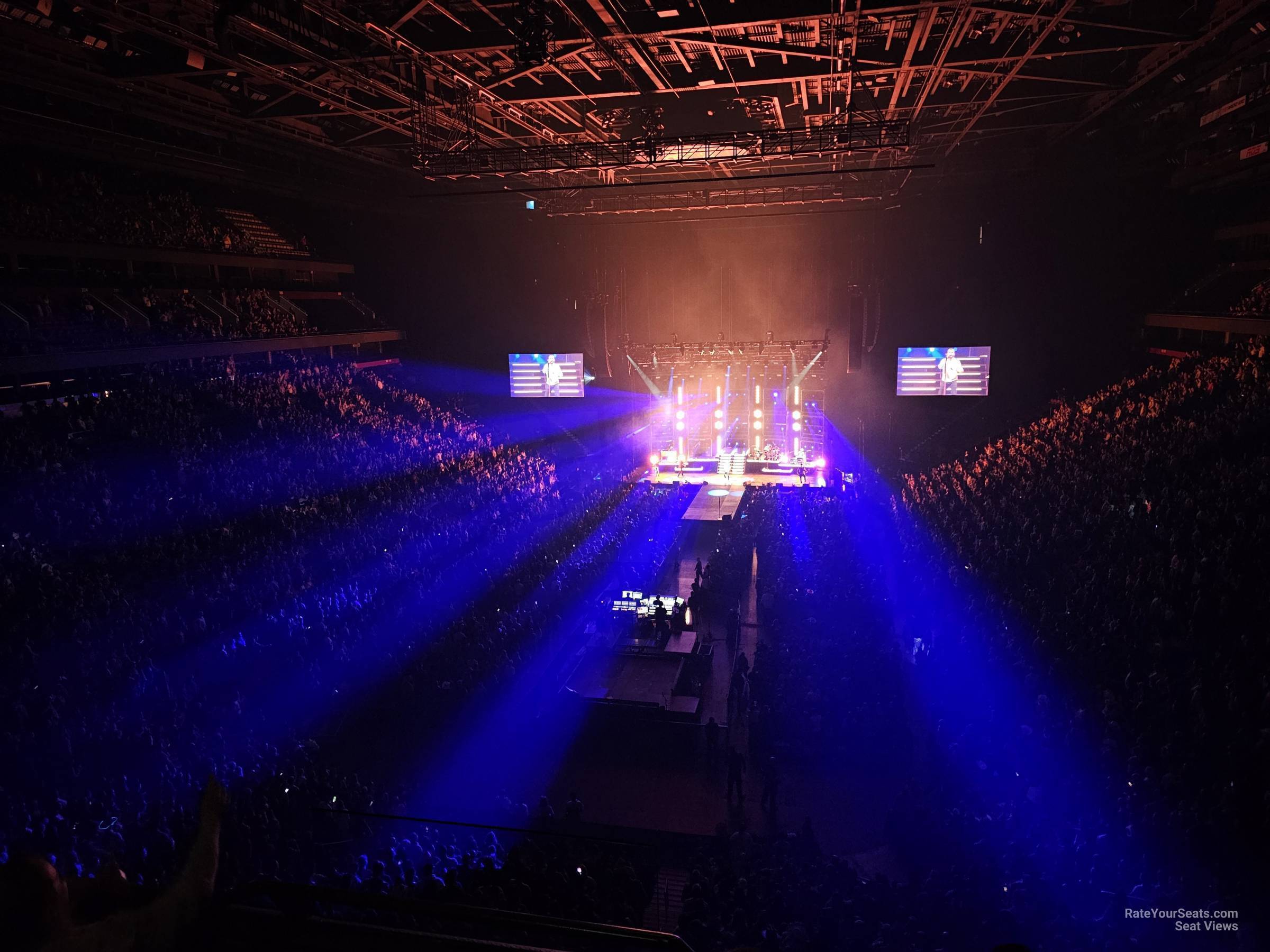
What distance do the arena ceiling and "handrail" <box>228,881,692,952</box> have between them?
7895 millimetres

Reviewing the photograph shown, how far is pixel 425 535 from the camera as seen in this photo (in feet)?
40.6

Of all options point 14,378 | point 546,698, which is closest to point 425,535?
point 546,698

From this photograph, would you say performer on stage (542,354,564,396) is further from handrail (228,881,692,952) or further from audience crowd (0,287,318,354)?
handrail (228,881,692,952)

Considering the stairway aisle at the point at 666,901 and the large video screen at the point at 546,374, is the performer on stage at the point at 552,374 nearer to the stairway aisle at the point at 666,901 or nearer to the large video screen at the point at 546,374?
the large video screen at the point at 546,374

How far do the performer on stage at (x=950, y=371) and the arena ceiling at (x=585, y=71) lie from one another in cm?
523

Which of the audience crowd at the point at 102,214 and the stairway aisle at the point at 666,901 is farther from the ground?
the audience crowd at the point at 102,214

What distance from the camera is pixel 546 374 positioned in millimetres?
22141

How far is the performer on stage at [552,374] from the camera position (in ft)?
72.4

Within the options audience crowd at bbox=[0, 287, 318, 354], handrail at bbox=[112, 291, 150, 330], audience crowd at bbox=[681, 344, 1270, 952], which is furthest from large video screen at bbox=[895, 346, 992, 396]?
handrail at bbox=[112, 291, 150, 330]

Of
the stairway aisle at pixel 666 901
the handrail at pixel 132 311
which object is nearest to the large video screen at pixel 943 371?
the stairway aisle at pixel 666 901

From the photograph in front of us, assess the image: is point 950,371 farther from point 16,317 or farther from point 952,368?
point 16,317

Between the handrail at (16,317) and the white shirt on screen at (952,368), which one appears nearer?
the handrail at (16,317)

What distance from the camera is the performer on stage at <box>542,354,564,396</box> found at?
22078 millimetres

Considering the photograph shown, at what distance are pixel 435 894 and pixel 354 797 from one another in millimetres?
1792
